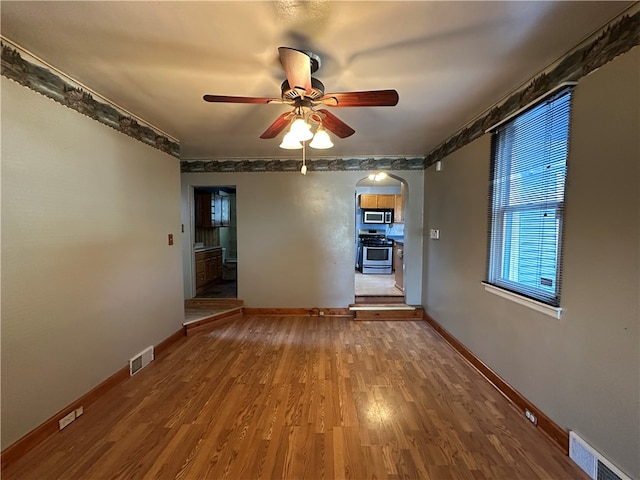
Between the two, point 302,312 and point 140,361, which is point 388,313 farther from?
point 140,361

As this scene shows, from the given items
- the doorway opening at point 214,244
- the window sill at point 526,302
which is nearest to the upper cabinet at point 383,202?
the doorway opening at point 214,244

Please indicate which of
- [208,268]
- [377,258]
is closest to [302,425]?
[208,268]

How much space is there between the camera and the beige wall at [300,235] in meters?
4.17

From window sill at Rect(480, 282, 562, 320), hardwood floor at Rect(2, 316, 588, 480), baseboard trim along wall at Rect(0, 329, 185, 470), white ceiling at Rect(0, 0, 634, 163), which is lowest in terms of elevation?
hardwood floor at Rect(2, 316, 588, 480)

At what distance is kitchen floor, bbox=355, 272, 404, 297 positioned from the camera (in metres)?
4.80

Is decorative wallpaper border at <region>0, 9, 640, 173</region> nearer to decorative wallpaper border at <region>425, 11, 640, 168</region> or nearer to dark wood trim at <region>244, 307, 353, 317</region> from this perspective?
decorative wallpaper border at <region>425, 11, 640, 168</region>

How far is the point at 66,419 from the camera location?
6.08ft

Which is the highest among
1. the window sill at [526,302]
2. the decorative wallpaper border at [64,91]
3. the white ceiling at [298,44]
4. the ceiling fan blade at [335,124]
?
the white ceiling at [298,44]

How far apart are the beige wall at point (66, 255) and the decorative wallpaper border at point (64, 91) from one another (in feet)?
0.21

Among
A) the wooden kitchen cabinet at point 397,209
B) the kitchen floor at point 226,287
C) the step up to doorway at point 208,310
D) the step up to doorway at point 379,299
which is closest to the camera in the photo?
the step up to doorway at point 208,310

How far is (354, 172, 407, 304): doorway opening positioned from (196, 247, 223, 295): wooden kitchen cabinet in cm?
295

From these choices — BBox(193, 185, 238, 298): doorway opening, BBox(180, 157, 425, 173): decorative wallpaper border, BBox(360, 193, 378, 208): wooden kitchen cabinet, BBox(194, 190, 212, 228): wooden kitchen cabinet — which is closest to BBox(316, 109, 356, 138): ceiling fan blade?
BBox(180, 157, 425, 173): decorative wallpaper border

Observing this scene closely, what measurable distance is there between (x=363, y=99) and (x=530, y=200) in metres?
1.47

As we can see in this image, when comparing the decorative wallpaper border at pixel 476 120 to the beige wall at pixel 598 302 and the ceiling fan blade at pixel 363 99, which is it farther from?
the ceiling fan blade at pixel 363 99
